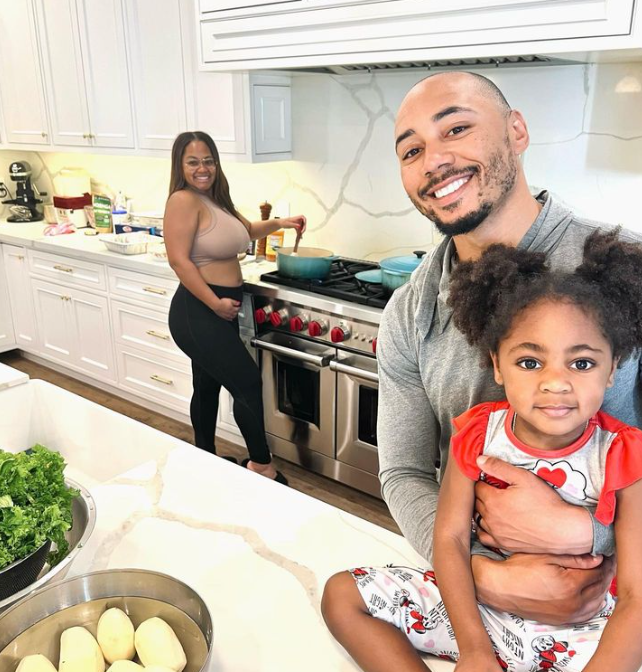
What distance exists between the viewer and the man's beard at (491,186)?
3.60ft

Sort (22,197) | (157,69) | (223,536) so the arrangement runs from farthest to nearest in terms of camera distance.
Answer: (22,197) < (157,69) < (223,536)

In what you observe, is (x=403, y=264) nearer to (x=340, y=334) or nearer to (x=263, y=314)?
(x=340, y=334)

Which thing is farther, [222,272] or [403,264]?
[222,272]

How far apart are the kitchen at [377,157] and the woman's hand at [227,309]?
727mm

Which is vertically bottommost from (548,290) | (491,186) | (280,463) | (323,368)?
(280,463)

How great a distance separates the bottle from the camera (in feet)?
10.7

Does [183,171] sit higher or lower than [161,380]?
higher

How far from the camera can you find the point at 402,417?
1270 millimetres

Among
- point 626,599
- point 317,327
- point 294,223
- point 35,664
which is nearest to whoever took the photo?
point 35,664

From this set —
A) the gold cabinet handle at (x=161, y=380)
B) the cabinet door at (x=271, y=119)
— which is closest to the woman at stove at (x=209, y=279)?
the cabinet door at (x=271, y=119)

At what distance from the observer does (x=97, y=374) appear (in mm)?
3875

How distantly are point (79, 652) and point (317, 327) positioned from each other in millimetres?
1991

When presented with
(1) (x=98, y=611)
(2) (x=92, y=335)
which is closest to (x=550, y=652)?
(1) (x=98, y=611)

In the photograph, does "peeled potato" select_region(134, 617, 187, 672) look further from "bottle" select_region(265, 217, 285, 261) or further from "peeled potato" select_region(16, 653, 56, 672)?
"bottle" select_region(265, 217, 285, 261)
